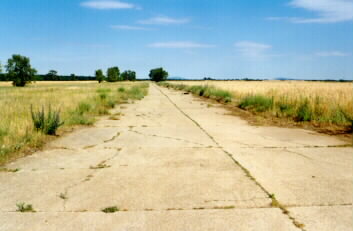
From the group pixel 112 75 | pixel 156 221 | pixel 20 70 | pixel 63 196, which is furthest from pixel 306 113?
pixel 112 75

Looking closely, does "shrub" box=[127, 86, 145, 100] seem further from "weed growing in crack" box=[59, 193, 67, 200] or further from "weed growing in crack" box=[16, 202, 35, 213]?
"weed growing in crack" box=[16, 202, 35, 213]

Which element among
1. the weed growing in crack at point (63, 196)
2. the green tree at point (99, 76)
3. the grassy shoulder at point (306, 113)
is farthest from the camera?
the green tree at point (99, 76)

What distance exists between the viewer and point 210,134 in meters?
8.98

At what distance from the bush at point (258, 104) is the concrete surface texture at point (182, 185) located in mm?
6964

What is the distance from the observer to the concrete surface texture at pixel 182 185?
3.31 meters

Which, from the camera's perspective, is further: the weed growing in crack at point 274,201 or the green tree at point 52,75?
the green tree at point 52,75

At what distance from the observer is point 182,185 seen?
14.6 ft

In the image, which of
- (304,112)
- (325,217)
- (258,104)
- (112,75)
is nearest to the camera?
(325,217)

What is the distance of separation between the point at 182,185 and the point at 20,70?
3614 inches

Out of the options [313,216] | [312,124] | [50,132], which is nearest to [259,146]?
[313,216]

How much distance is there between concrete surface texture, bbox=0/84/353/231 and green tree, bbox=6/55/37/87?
85849mm

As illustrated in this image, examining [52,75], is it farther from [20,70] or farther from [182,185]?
[182,185]

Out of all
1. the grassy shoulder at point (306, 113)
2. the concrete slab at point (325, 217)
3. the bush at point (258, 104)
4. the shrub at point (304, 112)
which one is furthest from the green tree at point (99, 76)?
the concrete slab at point (325, 217)

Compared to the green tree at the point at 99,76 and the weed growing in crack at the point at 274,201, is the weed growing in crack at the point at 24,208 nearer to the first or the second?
the weed growing in crack at the point at 274,201
